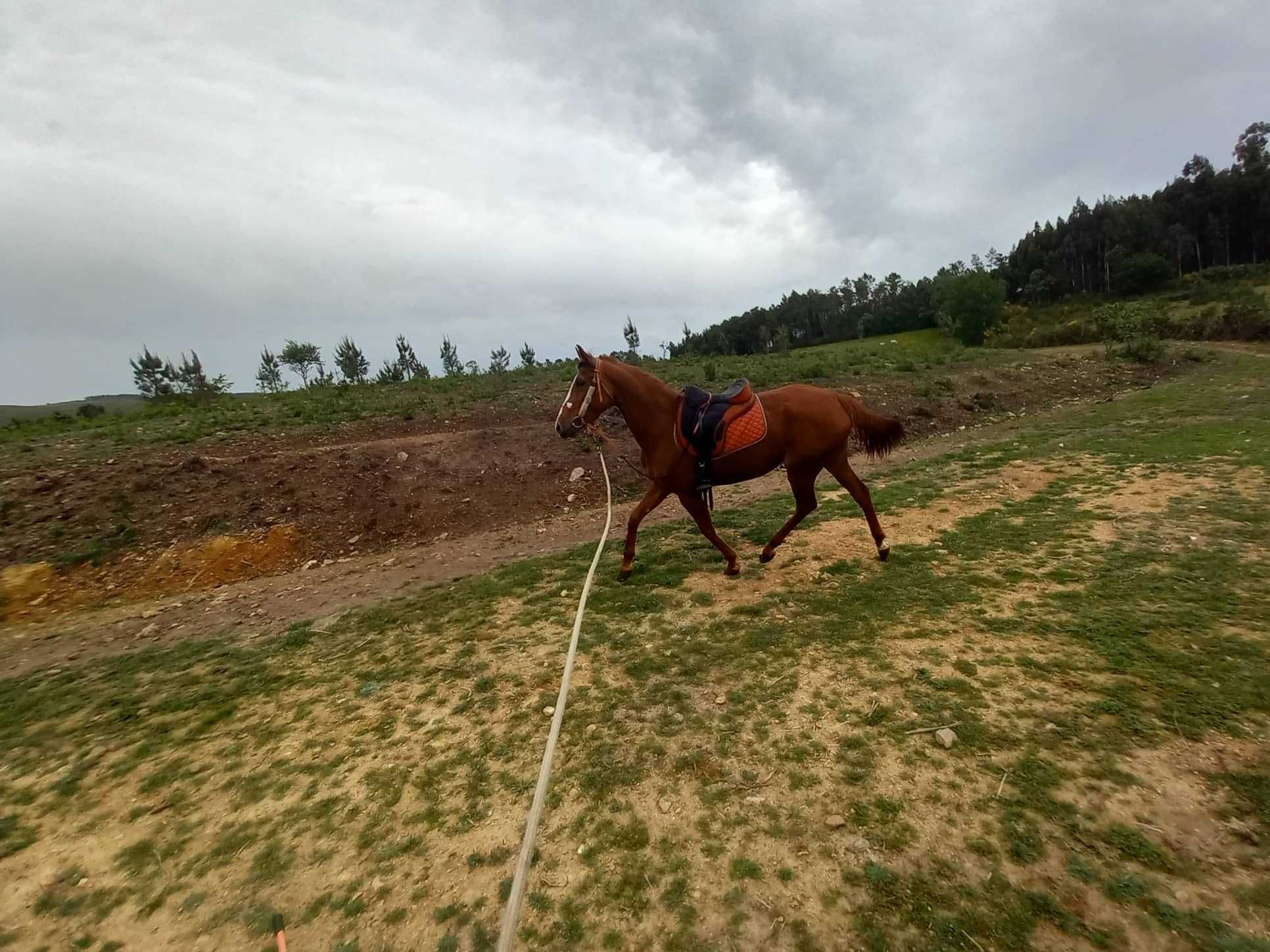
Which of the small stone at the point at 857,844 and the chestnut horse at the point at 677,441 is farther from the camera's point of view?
the chestnut horse at the point at 677,441

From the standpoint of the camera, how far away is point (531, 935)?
2.10m

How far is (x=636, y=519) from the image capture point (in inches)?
208

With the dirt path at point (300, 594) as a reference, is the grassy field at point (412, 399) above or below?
above

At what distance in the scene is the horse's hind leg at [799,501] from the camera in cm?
533

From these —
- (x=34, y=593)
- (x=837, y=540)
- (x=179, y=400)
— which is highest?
(x=179, y=400)

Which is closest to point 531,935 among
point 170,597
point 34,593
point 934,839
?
point 934,839

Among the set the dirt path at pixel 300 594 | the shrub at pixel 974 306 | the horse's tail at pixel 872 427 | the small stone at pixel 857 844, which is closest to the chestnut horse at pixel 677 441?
the horse's tail at pixel 872 427

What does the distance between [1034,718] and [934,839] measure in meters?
1.08

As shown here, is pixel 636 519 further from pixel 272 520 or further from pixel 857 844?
pixel 272 520

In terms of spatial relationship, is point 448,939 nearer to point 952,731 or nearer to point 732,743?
point 732,743

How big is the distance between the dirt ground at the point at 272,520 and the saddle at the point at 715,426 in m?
1.78

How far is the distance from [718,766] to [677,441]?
292 centimetres

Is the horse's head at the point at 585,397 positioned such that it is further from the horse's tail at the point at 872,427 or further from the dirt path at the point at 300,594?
the horse's tail at the point at 872,427

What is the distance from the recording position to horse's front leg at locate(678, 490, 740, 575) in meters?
5.26
